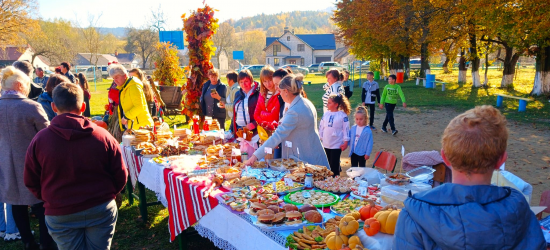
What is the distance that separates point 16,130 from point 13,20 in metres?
34.2

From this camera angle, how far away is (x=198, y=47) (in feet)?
25.0

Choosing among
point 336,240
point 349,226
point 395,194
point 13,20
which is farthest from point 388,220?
point 13,20

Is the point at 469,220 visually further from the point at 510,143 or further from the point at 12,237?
the point at 510,143

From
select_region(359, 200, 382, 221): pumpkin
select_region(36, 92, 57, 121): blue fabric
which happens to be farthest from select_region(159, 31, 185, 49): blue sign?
select_region(359, 200, 382, 221): pumpkin

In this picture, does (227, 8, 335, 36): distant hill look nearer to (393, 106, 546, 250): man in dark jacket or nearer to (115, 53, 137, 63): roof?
(115, 53, 137, 63): roof

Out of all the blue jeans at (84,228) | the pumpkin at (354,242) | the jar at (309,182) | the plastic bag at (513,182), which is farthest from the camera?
the jar at (309,182)

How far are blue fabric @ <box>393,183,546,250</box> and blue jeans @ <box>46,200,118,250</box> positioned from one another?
2218 millimetres

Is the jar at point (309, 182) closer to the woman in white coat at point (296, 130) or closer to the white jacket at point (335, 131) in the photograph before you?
the woman in white coat at point (296, 130)

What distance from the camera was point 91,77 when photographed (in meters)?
36.3

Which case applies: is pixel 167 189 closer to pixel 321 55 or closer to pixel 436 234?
pixel 436 234

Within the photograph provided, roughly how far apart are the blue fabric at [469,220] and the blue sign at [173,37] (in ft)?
44.2

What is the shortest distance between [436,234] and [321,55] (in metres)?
74.2

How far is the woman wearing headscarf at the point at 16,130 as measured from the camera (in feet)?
11.7

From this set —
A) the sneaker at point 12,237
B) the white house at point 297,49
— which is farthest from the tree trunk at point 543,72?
the white house at point 297,49
